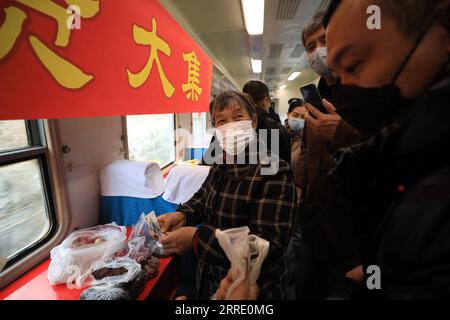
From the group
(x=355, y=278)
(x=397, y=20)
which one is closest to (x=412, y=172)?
(x=397, y=20)

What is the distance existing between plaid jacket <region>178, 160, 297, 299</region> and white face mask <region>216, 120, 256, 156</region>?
0.09 meters

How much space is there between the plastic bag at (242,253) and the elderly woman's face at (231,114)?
0.52 metres

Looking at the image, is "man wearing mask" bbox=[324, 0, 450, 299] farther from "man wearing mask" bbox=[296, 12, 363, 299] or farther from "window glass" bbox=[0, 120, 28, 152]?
"window glass" bbox=[0, 120, 28, 152]

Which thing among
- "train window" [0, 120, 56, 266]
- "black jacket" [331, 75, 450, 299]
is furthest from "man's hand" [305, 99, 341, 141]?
"train window" [0, 120, 56, 266]

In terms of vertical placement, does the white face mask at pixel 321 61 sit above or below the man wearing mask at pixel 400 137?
above

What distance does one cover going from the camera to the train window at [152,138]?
8.11 ft

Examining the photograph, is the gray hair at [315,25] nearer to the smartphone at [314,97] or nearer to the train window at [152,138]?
the smartphone at [314,97]

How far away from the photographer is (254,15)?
2.57 metres

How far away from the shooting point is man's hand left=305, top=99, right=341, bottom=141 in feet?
2.70

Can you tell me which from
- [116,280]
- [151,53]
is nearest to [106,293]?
[116,280]

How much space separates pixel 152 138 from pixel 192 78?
1.34 metres

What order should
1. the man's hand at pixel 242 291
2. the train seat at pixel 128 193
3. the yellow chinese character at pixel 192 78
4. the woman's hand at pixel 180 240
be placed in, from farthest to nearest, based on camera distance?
the yellow chinese character at pixel 192 78 < the train seat at pixel 128 193 < the woman's hand at pixel 180 240 < the man's hand at pixel 242 291

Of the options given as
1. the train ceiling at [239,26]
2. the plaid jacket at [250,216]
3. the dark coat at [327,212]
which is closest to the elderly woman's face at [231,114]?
the plaid jacket at [250,216]
